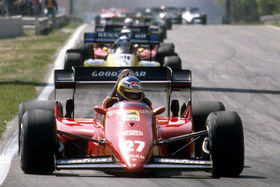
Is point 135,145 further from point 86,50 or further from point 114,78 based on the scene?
point 86,50

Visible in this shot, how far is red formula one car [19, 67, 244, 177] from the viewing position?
7.32m

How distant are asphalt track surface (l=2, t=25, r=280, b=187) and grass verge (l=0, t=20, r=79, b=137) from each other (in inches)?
Answer: 49.6

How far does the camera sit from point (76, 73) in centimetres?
941

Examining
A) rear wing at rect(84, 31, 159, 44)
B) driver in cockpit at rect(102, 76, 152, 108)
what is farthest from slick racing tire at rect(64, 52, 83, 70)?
driver in cockpit at rect(102, 76, 152, 108)

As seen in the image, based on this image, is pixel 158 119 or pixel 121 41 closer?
pixel 158 119

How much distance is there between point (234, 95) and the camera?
52.1ft

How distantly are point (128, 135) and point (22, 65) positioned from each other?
A: 13.7 m

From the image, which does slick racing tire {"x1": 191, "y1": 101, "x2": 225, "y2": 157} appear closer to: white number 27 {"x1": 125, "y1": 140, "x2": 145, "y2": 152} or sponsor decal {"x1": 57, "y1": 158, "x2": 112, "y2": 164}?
white number 27 {"x1": 125, "y1": 140, "x2": 145, "y2": 152}

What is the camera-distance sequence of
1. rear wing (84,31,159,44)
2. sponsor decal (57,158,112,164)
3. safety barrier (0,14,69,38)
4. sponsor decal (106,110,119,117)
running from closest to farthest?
sponsor decal (57,158,112,164), sponsor decal (106,110,119,117), rear wing (84,31,159,44), safety barrier (0,14,69,38)

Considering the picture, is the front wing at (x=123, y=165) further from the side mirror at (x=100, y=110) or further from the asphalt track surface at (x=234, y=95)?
the side mirror at (x=100, y=110)

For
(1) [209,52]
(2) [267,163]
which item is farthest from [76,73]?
(1) [209,52]

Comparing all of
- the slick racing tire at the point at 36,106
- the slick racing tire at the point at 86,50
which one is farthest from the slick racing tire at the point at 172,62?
the slick racing tire at the point at 36,106

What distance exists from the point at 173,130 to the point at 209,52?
18.5 meters

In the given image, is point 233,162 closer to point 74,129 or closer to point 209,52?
point 74,129
